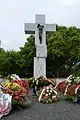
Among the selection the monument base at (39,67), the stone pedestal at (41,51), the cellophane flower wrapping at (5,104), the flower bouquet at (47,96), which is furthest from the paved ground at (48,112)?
the stone pedestal at (41,51)

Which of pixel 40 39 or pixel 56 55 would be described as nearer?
pixel 40 39

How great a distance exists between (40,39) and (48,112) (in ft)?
31.8

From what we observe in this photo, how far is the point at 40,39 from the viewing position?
1619 centimetres

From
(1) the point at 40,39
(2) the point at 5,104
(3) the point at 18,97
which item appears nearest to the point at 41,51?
(1) the point at 40,39

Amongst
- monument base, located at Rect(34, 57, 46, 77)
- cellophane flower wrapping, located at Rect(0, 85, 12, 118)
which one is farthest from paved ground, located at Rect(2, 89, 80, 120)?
monument base, located at Rect(34, 57, 46, 77)

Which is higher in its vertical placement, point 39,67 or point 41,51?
point 41,51

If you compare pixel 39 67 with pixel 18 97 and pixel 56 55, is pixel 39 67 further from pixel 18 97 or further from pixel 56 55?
pixel 56 55

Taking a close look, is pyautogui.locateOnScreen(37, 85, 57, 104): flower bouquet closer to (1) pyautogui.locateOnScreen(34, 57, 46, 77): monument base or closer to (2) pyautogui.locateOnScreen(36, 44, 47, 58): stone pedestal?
(1) pyautogui.locateOnScreen(34, 57, 46, 77): monument base

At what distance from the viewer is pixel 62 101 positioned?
8.67m

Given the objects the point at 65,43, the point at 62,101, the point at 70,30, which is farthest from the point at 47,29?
the point at 70,30

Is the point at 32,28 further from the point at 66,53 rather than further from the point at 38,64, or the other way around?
the point at 66,53

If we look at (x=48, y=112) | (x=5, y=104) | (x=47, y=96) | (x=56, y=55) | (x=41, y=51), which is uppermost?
(x=41, y=51)

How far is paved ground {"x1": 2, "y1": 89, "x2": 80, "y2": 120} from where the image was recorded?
20.5ft

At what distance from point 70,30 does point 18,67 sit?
9366 mm
